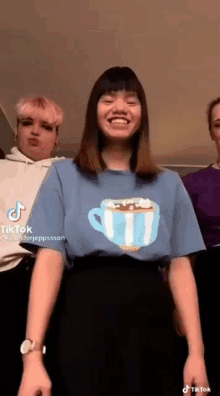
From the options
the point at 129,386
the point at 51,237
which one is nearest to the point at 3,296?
the point at 51,237

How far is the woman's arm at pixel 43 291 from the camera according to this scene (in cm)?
59

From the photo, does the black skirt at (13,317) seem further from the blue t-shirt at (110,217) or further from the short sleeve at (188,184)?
the short sleeve at (188,184)

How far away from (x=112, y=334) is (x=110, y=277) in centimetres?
10

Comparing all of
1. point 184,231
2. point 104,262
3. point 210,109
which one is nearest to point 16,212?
point 104,262

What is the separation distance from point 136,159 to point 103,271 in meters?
0.26

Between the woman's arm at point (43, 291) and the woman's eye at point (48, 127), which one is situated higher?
the woman's eye at point (48, 127)

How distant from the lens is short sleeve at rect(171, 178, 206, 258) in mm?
696

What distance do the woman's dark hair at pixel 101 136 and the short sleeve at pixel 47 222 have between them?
0.08m

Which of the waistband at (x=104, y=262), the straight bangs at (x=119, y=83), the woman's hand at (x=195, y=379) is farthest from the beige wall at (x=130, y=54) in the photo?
the woman's hand at (x=195, y=379)

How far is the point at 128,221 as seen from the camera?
669mm

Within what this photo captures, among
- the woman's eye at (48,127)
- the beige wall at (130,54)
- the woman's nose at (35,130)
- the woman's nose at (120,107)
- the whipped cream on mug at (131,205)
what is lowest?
the whipped cream on mug at (131,205)

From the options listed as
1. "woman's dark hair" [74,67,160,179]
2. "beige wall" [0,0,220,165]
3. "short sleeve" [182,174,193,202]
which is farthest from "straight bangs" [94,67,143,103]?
"short sleeve" [182,174,193,202]

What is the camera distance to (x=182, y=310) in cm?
66

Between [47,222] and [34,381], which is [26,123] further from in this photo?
[34,381]
